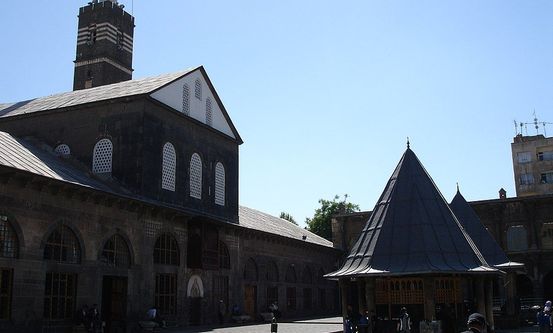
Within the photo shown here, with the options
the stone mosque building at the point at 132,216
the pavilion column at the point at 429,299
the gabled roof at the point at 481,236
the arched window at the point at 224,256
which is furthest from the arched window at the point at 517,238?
the pavilion column at the point at 429,299

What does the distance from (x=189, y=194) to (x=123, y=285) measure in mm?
7123

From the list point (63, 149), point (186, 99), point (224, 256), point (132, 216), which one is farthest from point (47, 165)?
point (224, 256)

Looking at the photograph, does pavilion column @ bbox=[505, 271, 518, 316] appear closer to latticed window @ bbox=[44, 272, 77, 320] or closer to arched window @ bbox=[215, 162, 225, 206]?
arched window @ bbox=[215, 162, 225, 206]

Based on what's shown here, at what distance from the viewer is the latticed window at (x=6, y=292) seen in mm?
19078

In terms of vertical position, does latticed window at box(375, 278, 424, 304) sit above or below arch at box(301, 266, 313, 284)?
below

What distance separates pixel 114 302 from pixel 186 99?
11.7 m

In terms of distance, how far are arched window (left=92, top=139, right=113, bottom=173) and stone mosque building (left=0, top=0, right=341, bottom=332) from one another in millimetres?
51

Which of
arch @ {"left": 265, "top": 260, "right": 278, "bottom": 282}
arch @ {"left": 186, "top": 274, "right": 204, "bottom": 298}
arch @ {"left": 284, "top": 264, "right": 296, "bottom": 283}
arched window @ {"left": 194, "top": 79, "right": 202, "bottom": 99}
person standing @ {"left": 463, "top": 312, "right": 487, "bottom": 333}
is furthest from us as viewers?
arch @ {"left": 284, "top": 264, "right": 296, "bottom": 283}

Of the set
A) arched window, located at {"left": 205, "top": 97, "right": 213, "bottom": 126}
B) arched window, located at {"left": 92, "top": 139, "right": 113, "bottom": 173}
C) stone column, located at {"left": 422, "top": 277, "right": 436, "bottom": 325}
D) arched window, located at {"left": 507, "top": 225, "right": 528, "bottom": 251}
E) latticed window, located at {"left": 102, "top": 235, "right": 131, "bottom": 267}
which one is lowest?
stone column, located at {"left": 422, "top": 277, "right": 436, "bottom": 325}

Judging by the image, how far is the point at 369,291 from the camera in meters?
17.9

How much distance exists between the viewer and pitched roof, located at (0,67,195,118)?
95.4 feet

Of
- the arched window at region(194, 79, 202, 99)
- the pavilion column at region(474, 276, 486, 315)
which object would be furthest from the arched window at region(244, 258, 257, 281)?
the pavilion column at region(474, 276, 486, 315)

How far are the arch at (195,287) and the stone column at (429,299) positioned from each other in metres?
14.4

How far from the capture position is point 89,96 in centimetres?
3019
